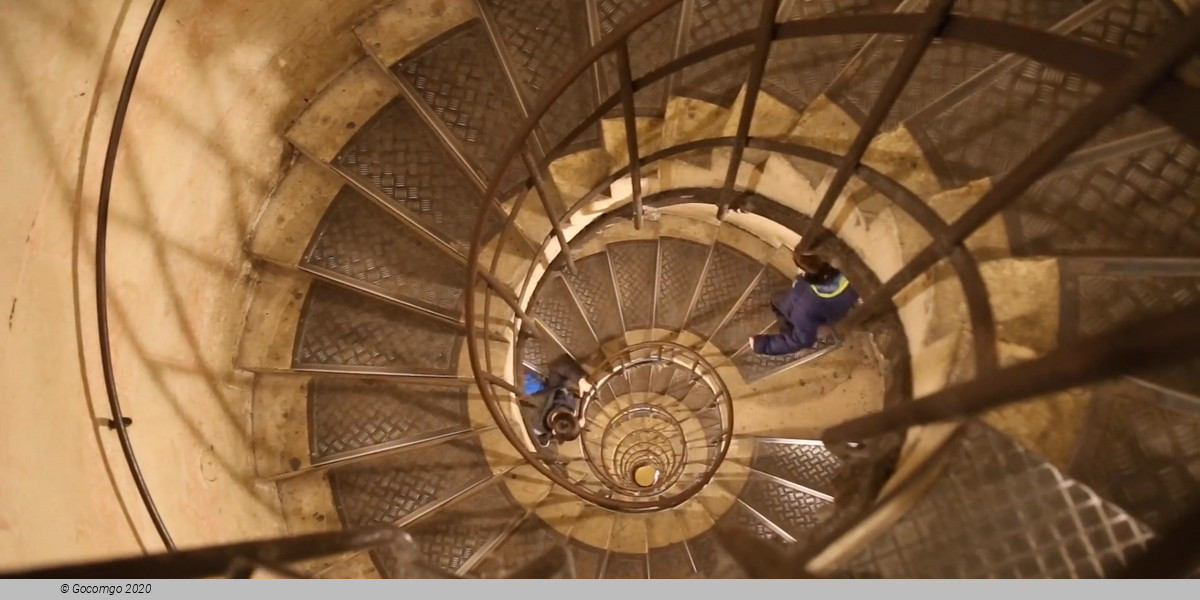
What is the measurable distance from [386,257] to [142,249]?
1.23 m

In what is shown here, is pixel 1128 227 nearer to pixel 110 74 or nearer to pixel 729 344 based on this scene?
pixel 729 344

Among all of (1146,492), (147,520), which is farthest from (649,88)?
(147,520)

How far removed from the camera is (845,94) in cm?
280

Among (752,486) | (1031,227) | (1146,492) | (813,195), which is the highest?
(813,195)

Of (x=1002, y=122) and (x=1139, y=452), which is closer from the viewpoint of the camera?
(x=1139, y=452)

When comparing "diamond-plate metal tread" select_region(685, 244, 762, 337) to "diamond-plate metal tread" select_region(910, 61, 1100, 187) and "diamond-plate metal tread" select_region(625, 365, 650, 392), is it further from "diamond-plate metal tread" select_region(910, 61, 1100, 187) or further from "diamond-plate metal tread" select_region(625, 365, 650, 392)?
"diamond-plate metal tread" select_region(910, 61, 1100, 187)

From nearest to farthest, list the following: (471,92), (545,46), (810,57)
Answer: (810,57) < (545,46) < (471,92)

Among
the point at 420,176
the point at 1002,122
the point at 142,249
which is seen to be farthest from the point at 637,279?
the point at 142,249

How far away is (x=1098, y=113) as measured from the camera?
1.54 m

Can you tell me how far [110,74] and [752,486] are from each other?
4.41m

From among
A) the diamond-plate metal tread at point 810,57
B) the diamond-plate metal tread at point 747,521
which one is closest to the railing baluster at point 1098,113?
the diamond-plate metal tread at point 810,57

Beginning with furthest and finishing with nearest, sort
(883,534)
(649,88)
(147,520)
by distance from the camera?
(649,88) → (147,520) → (883,534)

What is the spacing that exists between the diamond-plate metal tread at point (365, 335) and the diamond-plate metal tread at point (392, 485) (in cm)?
62

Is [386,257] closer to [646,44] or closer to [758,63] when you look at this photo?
[646,44]
